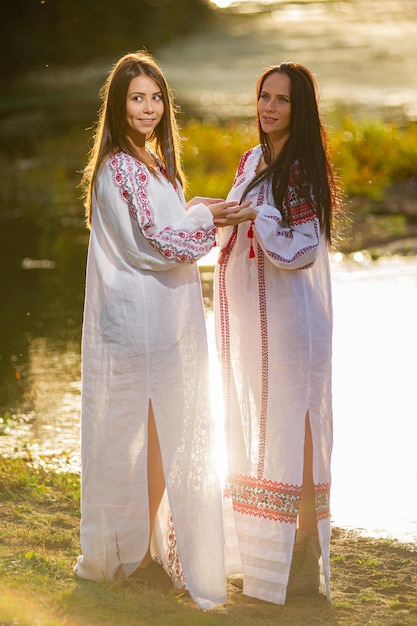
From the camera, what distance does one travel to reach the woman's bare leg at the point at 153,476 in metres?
4.29

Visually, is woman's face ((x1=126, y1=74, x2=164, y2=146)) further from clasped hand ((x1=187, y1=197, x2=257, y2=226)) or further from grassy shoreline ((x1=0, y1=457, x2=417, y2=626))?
grassy shoreline ((x1=0, y1=457, x2=417, y2=626))

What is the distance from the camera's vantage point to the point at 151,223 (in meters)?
4.09

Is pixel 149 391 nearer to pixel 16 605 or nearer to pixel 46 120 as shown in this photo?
pixel 16 605

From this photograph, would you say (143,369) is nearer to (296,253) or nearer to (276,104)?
(296,253)

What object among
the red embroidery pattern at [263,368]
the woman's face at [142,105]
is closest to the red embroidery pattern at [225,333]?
the red embroidery pattern at [263,368]

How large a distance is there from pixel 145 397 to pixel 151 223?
1.93ft

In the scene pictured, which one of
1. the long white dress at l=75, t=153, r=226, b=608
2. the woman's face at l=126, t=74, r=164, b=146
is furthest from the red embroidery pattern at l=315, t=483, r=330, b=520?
the woman's face at l=126, t=74, r=164, b=146

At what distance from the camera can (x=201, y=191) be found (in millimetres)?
14258

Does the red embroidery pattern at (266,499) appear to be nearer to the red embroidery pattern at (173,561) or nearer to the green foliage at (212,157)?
the red embroidery pattern at (173,561)

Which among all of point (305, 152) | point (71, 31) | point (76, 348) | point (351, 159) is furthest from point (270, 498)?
point (71, 31)

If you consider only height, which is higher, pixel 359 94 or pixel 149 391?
pixel 359 94

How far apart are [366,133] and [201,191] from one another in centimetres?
269

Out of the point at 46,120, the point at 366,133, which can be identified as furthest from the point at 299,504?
the point at 46,120

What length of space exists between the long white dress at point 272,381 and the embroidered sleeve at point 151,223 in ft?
0.77
